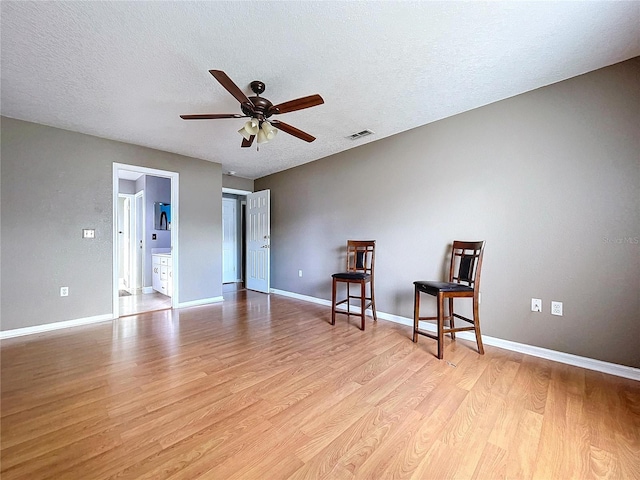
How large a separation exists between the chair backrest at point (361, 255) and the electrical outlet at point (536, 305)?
5.53ft

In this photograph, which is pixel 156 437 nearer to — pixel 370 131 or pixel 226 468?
pixel 226 468

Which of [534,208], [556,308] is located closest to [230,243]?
[534,208]

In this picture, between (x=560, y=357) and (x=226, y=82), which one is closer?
(x=226, y=82)

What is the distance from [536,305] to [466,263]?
26.3 inches

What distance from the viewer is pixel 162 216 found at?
563 centimetres

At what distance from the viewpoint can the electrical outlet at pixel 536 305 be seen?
7.85 ft

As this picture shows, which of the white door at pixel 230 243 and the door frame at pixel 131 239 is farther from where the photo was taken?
the white door at pixel 230 243

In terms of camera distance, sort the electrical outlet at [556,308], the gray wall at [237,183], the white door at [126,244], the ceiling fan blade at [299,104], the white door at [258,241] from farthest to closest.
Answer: the white door at [126,244] < the gray wall at [237,183] < the white door at [258,241] < the electrical outlet at [556,308] < the ceiling fan blade at [299,104]

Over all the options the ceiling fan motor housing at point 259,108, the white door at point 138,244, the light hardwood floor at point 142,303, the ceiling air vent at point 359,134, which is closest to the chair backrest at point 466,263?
the ceiling air vent at point 359,134

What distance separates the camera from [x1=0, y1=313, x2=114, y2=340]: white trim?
290 centimetres

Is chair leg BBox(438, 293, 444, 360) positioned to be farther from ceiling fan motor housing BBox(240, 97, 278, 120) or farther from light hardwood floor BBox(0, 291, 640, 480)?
ceiling fan motor housing BBox(240, 97, 278, 120)

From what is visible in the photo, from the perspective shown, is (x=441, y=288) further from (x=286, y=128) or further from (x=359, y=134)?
(x=359, y=134)

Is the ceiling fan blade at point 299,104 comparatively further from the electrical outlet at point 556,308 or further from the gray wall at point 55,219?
the gray wall at point 55,219

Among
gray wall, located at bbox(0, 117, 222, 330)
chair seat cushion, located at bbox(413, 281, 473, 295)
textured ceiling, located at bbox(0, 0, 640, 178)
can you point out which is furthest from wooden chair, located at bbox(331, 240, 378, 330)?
gray wall, located at bbox(0, 117, 222, 330)
